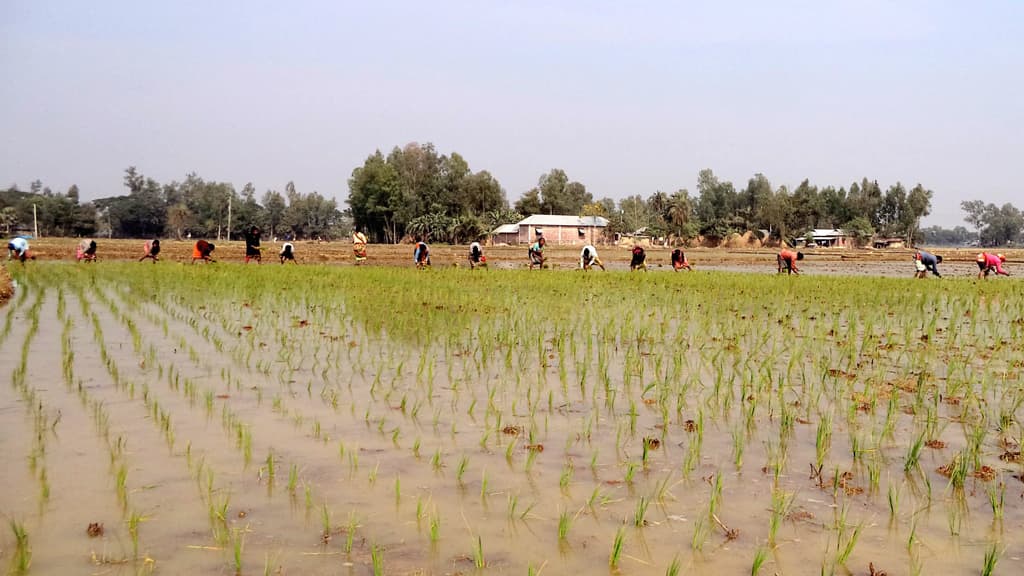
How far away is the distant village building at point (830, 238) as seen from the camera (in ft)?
247

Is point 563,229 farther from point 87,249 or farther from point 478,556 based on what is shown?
point 478,556

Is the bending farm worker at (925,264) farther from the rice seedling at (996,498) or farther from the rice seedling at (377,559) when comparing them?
the rice seedling at (377,559)

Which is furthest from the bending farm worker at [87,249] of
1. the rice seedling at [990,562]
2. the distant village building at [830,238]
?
the distant village building at [830,238]

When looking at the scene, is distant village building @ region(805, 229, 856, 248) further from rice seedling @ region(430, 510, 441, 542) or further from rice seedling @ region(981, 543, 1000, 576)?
rice seedling @ region(430, 510, 441, 542)

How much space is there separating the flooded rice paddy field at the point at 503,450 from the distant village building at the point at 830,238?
73845mm

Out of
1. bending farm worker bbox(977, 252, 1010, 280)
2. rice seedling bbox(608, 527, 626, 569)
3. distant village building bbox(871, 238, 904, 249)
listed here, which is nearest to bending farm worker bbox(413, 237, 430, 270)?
bending farm worker bbox(977, 252, 1010, 280)

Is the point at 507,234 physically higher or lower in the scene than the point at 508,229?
lower

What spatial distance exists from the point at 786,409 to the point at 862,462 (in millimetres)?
1033

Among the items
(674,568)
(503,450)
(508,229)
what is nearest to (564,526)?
(674,568)

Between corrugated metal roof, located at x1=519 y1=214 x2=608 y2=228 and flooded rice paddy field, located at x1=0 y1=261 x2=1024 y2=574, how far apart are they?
53857 millimetres

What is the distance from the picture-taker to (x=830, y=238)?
252 ft

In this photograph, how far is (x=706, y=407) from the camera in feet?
15.3

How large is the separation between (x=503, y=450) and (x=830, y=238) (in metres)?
81.5

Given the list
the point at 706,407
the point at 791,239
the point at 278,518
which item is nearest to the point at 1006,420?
the point at 706,407
